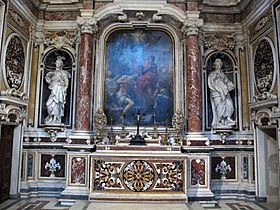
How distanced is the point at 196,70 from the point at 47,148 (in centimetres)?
468

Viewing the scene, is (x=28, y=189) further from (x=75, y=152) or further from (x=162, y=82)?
(x=162, y=82)

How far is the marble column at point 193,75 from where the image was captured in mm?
7750

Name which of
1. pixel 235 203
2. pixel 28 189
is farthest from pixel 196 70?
pixel 28 189

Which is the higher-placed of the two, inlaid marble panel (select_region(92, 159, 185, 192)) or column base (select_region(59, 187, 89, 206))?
inlaid marble panel (select_region(92, 159, 185, 192))

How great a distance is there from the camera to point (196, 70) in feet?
26.0

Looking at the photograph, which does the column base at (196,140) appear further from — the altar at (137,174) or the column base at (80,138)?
the column base at (80,138)

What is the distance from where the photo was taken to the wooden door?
7.15 m

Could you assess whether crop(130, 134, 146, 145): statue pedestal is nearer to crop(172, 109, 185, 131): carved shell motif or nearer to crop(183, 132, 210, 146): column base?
crop(172, 109, 185, 131): carved shell motif

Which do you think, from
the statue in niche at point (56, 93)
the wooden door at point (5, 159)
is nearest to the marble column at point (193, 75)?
the statue in niche at point (56, 93)

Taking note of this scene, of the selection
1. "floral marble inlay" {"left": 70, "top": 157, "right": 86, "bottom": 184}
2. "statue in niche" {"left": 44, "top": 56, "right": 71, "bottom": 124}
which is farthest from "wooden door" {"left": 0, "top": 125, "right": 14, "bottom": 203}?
"floral marble inlay" {"left": 70, "top": 157, "right": 86, "bottom": 184}

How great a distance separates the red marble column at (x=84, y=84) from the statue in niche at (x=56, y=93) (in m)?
0.57

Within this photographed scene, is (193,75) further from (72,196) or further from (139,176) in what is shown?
(72,196)

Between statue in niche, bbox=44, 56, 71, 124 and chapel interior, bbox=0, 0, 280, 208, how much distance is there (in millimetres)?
31

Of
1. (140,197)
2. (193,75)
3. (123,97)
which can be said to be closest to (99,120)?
(123,97)
